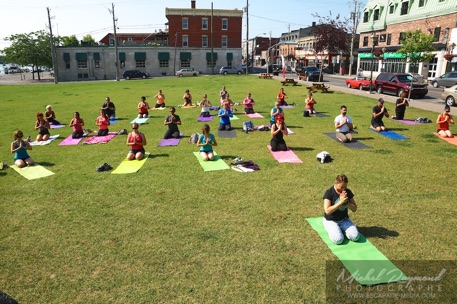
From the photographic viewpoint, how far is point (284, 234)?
246 inches

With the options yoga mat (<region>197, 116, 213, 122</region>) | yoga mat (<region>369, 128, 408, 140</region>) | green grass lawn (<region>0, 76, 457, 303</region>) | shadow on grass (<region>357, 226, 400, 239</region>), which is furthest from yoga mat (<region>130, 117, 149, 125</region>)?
shadow on grass (<region>357, 226, 400, 239</region>)

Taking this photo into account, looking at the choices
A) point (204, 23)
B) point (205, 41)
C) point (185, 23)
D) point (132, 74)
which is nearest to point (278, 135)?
Answer: point (132, 74)

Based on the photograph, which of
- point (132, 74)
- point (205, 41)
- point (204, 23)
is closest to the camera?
point (132, 74)

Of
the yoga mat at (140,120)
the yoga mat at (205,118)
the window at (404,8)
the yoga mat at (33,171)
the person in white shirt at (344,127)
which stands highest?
the window at (404,8)

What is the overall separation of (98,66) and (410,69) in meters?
51.7

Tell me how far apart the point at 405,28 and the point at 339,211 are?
49194mm

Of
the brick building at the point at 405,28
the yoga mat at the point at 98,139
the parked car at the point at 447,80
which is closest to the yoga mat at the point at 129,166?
the yoga mat at the point at 98,139

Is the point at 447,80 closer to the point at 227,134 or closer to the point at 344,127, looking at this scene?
the point at 344,127

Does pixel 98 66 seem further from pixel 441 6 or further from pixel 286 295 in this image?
pixel 286 295

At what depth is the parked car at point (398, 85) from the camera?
80.6 feet

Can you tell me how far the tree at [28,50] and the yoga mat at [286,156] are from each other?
62364 mm

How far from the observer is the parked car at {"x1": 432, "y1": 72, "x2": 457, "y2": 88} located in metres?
30.3

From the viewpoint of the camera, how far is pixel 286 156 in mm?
11047

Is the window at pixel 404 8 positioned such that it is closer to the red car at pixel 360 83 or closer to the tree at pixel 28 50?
the red car at pixel 360 83
